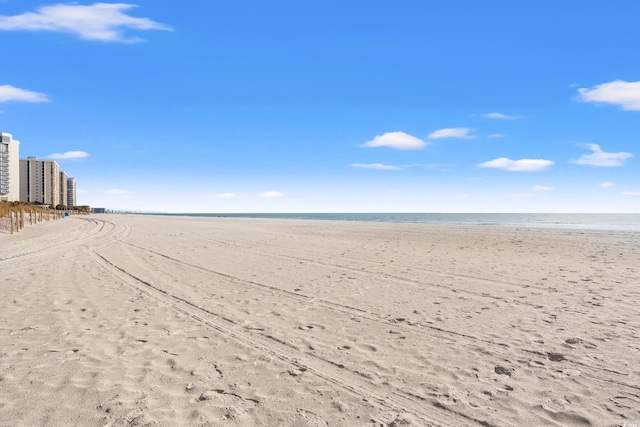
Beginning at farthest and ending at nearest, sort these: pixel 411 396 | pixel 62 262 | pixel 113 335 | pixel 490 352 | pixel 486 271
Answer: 1. pixel 62 262
2. pixel 486 271
3. pixel 113 335
4. pixel 490 352
5. pixel 411 396

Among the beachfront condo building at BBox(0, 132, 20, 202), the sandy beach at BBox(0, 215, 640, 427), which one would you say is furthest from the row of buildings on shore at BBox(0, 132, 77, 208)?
the sandy beach at BBox(0, 215, 640, 427)

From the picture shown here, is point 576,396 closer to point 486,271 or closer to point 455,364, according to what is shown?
point 455,364

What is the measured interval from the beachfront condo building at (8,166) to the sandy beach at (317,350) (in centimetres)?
18334

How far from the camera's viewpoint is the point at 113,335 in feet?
20.7

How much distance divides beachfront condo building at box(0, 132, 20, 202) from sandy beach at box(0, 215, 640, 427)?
183345mm

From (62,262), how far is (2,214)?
30323 millimetres

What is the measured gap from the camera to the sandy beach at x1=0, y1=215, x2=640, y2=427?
13.4ft

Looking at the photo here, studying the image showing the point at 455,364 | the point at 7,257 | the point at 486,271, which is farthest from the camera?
the point at 7,257

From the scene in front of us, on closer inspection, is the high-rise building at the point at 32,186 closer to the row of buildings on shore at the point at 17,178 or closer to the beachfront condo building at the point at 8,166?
the row of buildings on shore at the point at 17,178

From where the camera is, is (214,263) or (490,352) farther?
(214,263)

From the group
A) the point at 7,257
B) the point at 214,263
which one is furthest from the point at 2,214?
the point at 214,263

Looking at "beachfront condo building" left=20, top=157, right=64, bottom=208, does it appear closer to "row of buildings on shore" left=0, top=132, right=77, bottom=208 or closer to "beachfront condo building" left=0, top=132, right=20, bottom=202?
"row of buildings on shore" left=0, top=132, right=77, bottom=208

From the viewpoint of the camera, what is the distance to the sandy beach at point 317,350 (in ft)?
13.4

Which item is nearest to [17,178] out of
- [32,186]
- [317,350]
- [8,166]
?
[8,166]
